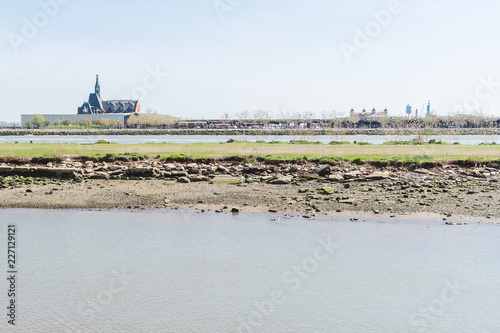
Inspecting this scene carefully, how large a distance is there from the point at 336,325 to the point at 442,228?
276 inches

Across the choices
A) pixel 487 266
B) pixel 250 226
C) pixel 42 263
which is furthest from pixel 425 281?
pixel 42 263

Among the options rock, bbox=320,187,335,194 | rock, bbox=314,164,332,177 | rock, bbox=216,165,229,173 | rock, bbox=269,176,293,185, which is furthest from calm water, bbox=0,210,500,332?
rock, bbox=216,165,229,173

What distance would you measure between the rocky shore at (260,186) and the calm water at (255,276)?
2007mm

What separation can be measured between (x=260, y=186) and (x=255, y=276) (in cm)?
978

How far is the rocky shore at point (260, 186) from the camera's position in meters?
15.5

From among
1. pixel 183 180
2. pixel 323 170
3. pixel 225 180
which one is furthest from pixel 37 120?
pixel 323 170

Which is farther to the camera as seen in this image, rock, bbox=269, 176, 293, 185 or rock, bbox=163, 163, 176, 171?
rock, bbox=163, 163, 176, 171

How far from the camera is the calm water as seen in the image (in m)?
7.14

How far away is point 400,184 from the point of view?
727 inches

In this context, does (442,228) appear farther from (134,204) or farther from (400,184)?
(134,204)

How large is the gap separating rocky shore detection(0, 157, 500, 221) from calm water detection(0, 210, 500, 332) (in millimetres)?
2007

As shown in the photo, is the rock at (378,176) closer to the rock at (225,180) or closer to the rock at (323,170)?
the rock at (323,170)

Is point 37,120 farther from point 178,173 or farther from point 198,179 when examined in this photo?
point 198,179

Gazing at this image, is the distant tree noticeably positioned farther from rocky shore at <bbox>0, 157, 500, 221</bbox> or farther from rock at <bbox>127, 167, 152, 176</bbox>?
rock at <bbox>127, 167, 152, 176</bbox>
